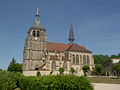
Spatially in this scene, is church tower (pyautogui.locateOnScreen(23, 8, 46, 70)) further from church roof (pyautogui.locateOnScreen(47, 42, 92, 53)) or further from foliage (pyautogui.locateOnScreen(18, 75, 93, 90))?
foliage (pyautogui.locateOnScreen(18, 75, 93, 90))

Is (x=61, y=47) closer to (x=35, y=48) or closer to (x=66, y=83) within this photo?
(x=35, y=48)

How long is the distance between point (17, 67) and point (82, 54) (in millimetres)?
30579

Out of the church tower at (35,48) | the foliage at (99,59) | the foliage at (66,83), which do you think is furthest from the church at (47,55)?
the foliage at (66,83)

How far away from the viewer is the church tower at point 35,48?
181 feet

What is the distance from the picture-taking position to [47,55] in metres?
54.9

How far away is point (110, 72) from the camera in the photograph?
62.3 meters

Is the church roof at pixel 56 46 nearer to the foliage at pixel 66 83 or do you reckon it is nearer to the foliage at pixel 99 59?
the foliage at pixel 99 59

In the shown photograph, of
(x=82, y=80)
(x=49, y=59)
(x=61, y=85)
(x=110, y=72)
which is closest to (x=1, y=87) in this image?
(x=61, y=85)

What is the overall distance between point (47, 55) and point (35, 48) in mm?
5772

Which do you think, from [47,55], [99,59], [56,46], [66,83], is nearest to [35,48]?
[47,55]

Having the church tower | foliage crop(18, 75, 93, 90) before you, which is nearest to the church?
the church tower

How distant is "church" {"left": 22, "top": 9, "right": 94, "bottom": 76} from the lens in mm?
54156

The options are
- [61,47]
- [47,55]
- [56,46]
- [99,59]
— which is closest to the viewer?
[47,55]

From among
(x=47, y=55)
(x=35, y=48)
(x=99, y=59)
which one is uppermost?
(x=35, y=48)
